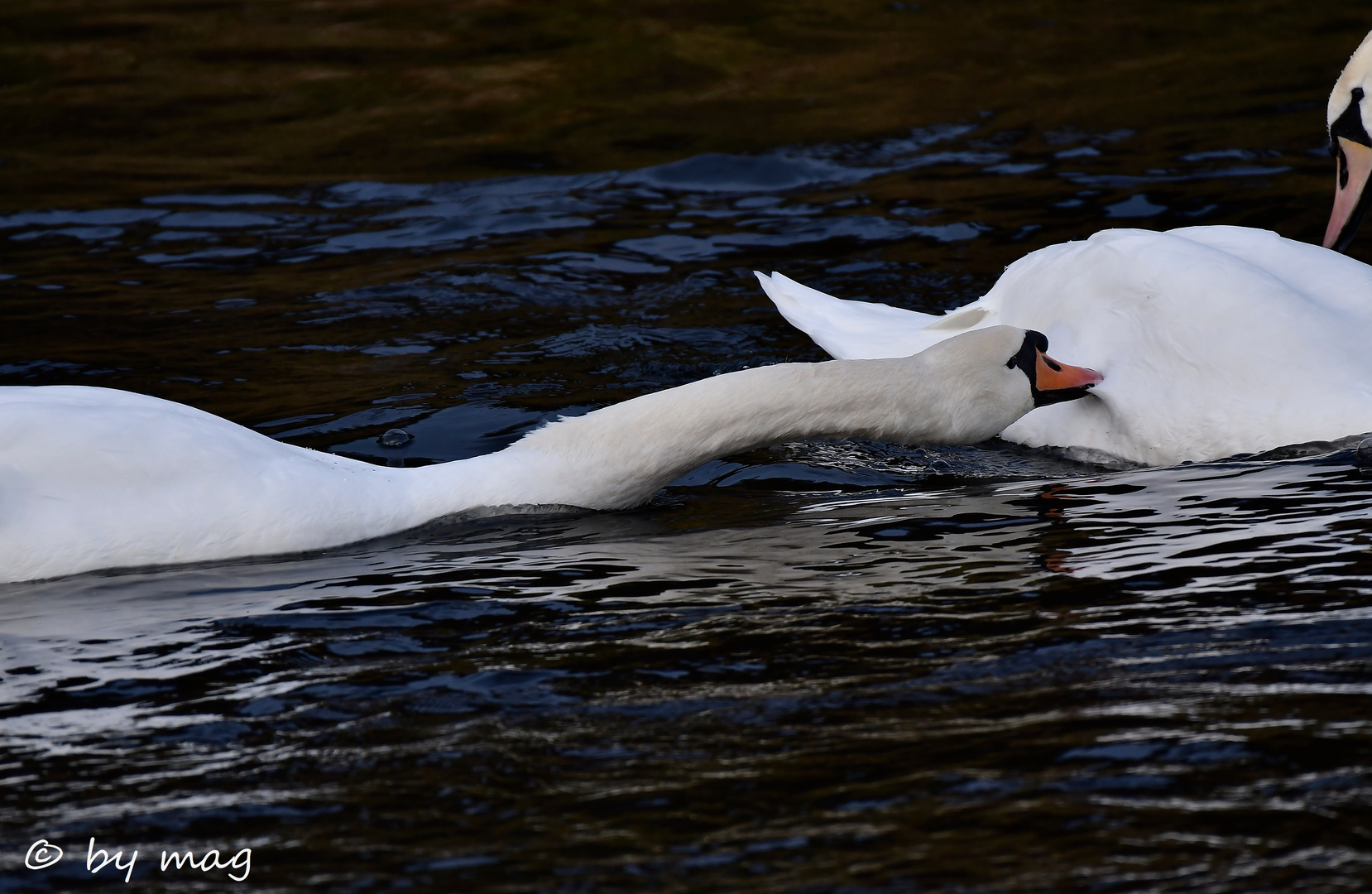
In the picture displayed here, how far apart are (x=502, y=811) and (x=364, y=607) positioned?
150 centimetres

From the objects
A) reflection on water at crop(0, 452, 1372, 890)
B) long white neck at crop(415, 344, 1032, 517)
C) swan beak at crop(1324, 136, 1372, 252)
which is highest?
swan beak at crop(1324, 136, 1372, 252)

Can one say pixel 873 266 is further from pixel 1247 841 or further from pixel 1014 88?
pixel 1247 841

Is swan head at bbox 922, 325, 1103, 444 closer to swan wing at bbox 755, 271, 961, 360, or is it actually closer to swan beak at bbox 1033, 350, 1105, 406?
swan beak at bbox 1033, 350, 1105, 406

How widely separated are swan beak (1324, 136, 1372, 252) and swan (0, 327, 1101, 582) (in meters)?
2.50

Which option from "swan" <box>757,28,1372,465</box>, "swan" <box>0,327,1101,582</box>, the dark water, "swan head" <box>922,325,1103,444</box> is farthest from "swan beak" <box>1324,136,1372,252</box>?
"swan head" <box>922,325,1103,444</box>

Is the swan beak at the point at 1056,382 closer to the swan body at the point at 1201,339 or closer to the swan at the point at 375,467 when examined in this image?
the swan at the point at 375,467

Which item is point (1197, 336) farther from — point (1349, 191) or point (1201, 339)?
point (1349, 191)

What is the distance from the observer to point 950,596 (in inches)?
183

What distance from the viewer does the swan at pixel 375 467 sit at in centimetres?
530

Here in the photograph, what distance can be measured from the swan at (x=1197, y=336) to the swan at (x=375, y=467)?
14.1 inches

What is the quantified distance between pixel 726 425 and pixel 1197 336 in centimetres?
166

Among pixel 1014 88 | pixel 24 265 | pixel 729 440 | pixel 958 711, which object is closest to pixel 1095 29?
pixel 1014 88

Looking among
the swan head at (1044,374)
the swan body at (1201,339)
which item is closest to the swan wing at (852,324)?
the swan body at (1201,339)

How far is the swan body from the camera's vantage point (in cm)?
591
